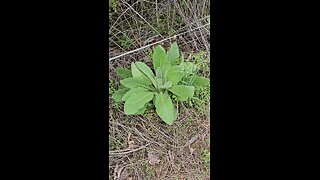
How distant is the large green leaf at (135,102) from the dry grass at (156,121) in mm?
65

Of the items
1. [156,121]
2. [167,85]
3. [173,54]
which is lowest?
[156,121]

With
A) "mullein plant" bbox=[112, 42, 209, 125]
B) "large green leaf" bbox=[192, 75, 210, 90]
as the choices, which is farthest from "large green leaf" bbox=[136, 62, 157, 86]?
"large green leaf" bbox=[192, 75, 210, 90]

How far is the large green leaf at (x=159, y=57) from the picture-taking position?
6.57 ft

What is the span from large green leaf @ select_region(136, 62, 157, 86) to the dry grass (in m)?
0.07

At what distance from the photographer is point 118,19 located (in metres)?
2.04

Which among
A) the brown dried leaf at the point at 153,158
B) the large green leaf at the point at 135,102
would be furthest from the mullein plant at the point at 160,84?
the brown dried leaf at the point at 153,158

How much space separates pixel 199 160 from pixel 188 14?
0.51 m

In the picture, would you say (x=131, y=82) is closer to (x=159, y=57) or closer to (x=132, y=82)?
(x=132, y=82)

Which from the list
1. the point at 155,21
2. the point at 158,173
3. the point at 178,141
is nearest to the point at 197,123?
the point at 178,141

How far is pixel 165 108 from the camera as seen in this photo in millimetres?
1963

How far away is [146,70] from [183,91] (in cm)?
14

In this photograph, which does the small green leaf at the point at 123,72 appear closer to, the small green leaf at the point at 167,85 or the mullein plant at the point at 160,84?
the mullein plant at the point at 160,84

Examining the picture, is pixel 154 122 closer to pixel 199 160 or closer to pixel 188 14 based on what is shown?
pixel 199 160

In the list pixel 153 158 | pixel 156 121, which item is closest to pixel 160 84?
pixel 156 121
